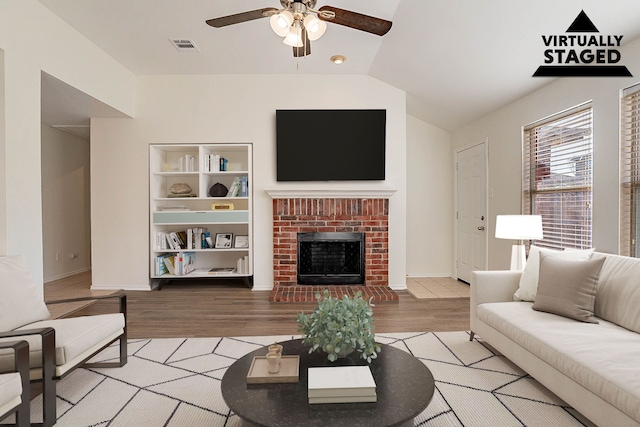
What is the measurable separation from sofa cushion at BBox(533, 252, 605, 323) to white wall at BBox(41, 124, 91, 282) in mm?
6444

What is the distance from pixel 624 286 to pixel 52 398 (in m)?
3.34

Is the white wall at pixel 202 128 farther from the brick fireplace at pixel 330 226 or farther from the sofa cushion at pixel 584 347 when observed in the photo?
the sofa cushion at pixel 584 347

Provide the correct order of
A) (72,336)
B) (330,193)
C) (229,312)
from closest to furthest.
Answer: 1. (72,336)
2. (229,312)
3. (330,193)

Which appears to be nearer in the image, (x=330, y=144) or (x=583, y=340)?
(x=583, y=340)

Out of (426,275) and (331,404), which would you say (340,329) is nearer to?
(331,404)

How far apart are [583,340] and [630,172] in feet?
5.43

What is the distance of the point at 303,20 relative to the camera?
7.30ft

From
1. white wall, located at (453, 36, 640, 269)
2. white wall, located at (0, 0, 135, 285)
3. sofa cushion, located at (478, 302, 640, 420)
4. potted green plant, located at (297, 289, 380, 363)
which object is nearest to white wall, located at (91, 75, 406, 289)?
white wall, located at (453, 36, 640, 269)

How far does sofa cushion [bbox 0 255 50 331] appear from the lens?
2.08 metres

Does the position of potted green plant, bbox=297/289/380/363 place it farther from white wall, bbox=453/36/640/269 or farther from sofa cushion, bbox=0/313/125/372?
white wall, bbox=453/36/640/269

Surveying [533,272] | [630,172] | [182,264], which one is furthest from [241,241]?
[630,172]

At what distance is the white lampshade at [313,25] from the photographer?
2.21 meters

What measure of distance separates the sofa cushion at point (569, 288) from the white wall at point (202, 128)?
8.31ft

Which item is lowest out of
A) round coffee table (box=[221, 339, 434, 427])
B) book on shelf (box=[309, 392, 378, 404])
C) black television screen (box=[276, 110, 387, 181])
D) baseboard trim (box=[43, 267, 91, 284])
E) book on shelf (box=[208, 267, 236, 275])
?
baseboard trim (box=[43, 267, 91, 284])
